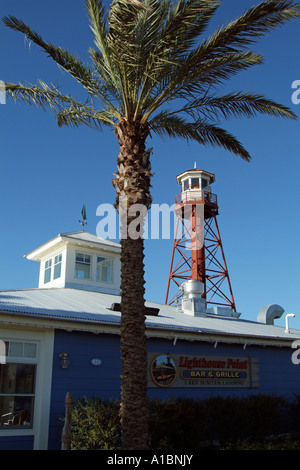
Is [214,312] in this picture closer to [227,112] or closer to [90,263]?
[90,263]

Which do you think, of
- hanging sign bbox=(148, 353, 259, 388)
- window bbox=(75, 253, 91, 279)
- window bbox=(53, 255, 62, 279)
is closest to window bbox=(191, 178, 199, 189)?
window bbox=(75, 253, 91, 279)

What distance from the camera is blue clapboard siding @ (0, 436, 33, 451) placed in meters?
10.7

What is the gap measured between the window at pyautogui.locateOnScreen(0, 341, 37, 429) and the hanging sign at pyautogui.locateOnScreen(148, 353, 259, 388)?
11.6 feet

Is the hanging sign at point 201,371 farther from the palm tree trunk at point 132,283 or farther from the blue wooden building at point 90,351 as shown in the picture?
the palm tree trunk at point 132,283

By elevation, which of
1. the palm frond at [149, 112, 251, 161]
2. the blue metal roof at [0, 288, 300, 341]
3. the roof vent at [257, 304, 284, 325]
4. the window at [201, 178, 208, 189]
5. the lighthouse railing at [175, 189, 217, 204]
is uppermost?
the window at [201, 178, 208, 189]

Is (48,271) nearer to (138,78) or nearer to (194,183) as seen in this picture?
(138,78)

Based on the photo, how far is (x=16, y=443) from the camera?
35.5 ft

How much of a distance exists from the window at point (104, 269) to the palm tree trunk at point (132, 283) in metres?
9.78

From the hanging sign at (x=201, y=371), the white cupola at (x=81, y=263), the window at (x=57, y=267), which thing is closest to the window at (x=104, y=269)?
the white cupola at (x=81, y=263)

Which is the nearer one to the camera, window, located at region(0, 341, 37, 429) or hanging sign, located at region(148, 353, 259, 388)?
window, located at region(0, 341, 37, 429)

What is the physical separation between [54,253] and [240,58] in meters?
12.0

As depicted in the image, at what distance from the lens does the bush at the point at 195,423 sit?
1038 cm

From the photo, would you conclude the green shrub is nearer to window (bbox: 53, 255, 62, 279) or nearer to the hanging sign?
the hanging sign

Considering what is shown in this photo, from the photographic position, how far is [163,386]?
13.4 m
